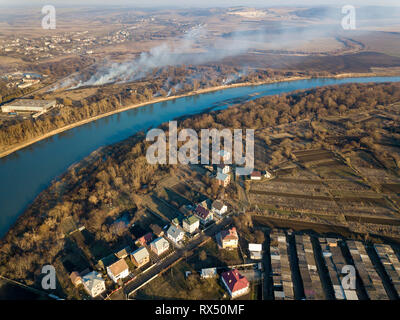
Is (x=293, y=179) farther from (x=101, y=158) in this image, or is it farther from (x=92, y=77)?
(x=92, y=77)

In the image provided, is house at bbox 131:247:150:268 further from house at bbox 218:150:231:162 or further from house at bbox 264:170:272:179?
house at bbox 218:150:231:162

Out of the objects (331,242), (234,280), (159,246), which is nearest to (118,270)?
(159,246)

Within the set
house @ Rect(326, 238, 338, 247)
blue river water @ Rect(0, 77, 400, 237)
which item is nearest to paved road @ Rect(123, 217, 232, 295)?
house @ Rect(326, 238, 338, 247)

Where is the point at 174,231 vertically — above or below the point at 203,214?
below

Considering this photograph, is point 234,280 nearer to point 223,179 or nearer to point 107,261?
point 107,261

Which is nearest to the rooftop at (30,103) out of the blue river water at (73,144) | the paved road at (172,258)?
the blue river water at (73,144)

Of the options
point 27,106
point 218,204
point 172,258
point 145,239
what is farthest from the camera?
point 27,106

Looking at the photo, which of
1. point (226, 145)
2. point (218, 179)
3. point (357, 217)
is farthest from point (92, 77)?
point (357, 217)

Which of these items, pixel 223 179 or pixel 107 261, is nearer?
pixel 107 261
